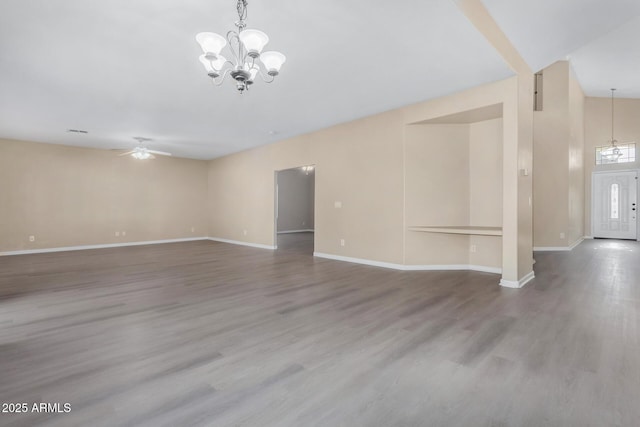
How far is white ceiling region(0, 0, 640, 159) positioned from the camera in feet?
8.45

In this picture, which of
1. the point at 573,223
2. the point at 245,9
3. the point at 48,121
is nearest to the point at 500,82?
the point at 245,9

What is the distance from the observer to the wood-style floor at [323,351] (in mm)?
1675

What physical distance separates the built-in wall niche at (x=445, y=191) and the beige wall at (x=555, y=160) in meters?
3.74

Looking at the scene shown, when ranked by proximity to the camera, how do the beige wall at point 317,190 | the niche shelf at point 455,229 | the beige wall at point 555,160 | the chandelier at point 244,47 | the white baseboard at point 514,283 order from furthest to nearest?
the beige wall at point 555,160 → the niche shelf at point 455,229 → the beige wall at point 317,190 → the white baseboard at point 514,283 → the chandelier at point 244,47

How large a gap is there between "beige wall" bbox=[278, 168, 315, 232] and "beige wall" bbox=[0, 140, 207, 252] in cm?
327

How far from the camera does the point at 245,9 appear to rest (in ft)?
8.12

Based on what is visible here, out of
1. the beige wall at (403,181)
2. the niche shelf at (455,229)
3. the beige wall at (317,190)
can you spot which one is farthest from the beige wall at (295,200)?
the niche shelf at (455,229)

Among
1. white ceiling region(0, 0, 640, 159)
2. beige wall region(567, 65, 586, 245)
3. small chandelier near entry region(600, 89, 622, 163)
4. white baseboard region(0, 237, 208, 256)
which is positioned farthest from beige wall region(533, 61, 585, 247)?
white baseboard region(0, 237, 208, 256)

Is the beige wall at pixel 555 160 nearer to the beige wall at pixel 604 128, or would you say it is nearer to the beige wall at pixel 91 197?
the beige wall at pixel 604 128

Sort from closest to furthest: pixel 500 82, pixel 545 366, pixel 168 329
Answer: pixel 545 366 → pixel 168 329 → pixel 500 82

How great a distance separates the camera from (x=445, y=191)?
5262mm

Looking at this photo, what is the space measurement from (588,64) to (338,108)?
21.4 feet

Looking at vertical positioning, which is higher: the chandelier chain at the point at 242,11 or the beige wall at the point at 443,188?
the chandelier chain at the point at 242,11

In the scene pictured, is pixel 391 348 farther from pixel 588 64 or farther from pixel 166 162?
pixel 166 162
